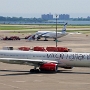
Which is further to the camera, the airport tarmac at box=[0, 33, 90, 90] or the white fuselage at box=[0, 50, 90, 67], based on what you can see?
the white fuselage at box=[0, 50, 90, 67]

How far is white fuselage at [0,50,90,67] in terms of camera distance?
193 ft

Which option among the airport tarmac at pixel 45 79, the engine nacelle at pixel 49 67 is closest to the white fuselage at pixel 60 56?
the airport tarmac at pixel 45 79

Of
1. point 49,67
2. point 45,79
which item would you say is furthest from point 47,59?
point 45,79

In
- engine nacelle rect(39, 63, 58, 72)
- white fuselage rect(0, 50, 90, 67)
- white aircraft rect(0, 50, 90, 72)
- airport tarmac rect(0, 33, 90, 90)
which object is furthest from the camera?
white fuselage rect(0, 50, 90, 67)

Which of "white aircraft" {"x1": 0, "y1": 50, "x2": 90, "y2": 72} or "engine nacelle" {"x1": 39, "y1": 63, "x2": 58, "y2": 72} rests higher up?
"white aircraft" {"x1": 0, "y1": 50, "x2": 90, "y2": 72}

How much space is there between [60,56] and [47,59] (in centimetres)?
218

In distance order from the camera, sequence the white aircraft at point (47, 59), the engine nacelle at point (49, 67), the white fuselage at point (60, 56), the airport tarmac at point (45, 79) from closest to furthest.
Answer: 1. the airport tarmac at point (45, 79)
2. the engine nacelle at point (49, 67)
3. the white aircraft at point (47, 59)
4. the white fuselage at point (60, 56)

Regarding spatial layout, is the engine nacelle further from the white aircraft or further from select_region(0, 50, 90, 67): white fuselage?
select_region(0, 50, 90, 67): white fuselage

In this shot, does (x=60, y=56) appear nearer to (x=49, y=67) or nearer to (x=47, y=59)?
(x=47, y=59)

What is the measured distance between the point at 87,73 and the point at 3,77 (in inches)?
533

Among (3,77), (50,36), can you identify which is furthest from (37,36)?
(3,77)

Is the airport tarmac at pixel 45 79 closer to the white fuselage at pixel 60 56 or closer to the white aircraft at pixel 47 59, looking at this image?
the white aircraft at pixel 47 59

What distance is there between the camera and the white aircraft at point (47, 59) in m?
58.5

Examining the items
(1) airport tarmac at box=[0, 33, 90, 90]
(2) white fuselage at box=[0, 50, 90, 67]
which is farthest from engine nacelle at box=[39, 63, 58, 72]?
(2) white fuselage at box=[0, 50, 90, 67]
